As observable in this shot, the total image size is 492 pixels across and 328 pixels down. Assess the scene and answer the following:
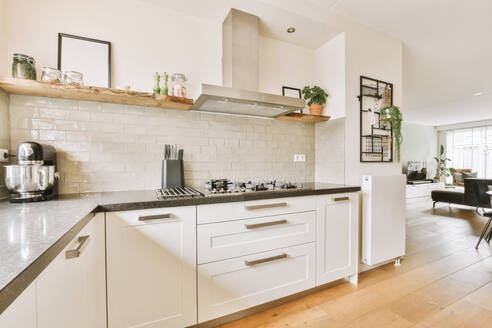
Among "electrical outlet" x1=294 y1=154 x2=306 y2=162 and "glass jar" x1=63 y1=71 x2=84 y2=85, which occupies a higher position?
"glass jar" x1=63 y1=71 x2=84 y2=85

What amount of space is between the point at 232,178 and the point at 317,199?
85cm

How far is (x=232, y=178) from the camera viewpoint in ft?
7.15

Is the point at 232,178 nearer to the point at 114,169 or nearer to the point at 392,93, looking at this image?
the point at 114,169

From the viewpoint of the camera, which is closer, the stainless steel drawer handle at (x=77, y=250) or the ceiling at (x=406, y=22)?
the stainless steel drawer handle at (x=77, y=250)

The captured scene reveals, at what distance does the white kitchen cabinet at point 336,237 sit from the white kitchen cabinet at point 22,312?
67.5 inches

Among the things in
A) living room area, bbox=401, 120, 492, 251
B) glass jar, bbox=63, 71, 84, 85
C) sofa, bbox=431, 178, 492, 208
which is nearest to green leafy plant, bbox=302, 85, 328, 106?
glass jar, bbox=63, 71, 84, 85

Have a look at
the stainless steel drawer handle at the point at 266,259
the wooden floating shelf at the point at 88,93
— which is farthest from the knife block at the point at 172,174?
the stainless steel drawer handle at the point at 266,259

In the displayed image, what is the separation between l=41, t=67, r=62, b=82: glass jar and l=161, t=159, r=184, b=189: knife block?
90cm

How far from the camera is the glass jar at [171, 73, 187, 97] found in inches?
71.2

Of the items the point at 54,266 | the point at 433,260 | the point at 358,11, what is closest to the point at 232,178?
the point at 54,266

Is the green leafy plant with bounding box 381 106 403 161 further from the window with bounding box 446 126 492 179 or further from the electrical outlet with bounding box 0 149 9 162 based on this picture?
the window with bounding box 446 126 492 179

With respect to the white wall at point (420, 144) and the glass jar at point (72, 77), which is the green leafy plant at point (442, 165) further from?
the glass jar at point (72, 77)

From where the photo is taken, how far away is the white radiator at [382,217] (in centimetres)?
217

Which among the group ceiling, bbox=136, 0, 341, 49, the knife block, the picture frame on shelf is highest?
ceiling, bbox=136, 0, 341, 49
